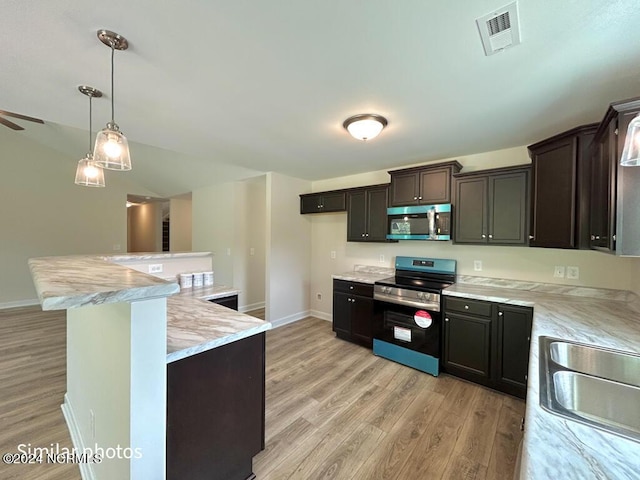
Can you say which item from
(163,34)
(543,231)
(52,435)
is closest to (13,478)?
(52,435)

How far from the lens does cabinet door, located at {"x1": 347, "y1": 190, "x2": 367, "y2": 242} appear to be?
3695 mm

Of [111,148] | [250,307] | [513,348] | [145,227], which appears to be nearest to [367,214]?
[513,348]

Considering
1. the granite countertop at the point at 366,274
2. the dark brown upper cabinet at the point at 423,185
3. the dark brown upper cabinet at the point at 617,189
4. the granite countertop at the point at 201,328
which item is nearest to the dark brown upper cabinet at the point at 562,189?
the dark brown upper cabinet at the point at 617,189

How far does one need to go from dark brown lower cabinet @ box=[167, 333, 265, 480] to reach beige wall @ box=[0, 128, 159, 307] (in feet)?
20.7

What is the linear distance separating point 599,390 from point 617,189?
45.3 inches

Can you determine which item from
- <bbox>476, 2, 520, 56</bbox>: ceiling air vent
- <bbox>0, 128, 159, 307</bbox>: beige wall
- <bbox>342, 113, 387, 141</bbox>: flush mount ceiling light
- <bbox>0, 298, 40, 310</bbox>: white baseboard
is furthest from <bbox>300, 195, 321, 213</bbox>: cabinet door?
<bbox>0, 298, 40, 310</bbox>: white baseboard

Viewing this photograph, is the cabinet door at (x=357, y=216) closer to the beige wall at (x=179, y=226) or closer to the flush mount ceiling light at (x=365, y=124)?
the flush mount ceiling light at (x=365, y=124)

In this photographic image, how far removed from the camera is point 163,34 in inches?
50.6

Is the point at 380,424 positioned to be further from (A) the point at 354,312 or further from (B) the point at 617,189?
(B) the point at 617,189

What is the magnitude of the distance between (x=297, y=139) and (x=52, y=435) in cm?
314

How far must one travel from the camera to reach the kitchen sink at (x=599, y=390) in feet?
3.23

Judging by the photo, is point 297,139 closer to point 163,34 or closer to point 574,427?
point 163,34

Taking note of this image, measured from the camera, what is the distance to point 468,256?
3.10 m

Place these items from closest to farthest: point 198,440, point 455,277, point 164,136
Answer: point 198,440
point 164,136
point 455,277
